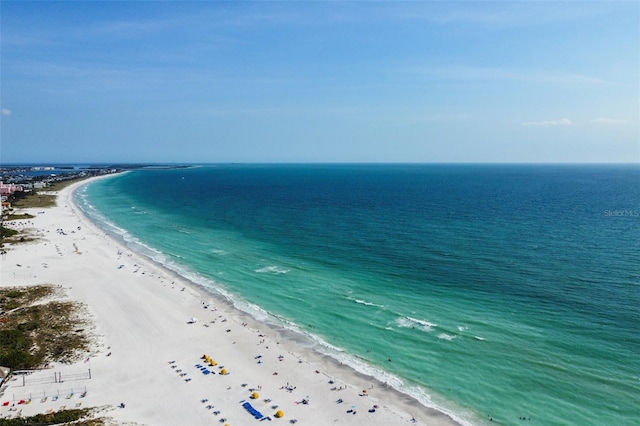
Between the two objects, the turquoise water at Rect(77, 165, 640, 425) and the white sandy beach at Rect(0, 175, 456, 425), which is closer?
the white sandy beach at Rect(0, 175, 456, 425)

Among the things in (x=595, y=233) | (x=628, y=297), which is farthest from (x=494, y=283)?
(x=595, y=233)

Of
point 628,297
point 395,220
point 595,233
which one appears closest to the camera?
point 628,297

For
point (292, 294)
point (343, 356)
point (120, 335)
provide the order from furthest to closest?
point (292, 294) → point (120, 335) → point (343, 356)

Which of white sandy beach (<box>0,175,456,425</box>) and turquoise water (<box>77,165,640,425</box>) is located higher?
turquoise water (<box>77,165,640,425</box>)

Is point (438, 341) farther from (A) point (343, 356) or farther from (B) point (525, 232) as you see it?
(B) point (525, 232)

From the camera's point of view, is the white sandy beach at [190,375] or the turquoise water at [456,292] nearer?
the white sandy beach at [190,375]
